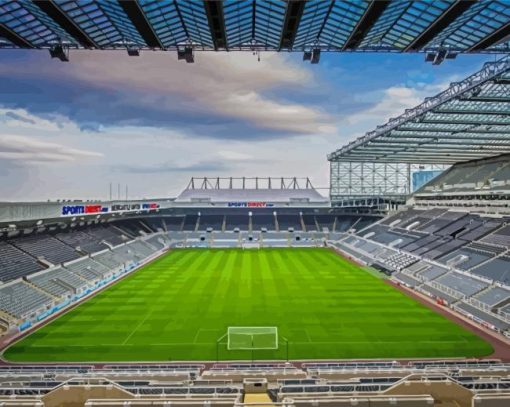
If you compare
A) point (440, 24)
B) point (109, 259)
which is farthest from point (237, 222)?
point (440, 24)

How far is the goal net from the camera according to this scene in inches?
852

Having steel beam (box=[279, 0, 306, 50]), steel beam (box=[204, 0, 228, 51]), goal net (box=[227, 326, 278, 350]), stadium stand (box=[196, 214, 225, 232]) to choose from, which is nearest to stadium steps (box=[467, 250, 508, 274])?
goal net (box=[227, 326, 278, 350])

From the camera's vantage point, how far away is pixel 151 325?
25750mm

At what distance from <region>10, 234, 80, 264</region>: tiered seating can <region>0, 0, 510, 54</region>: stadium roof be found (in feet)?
94.8

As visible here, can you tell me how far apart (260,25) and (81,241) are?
4132cm

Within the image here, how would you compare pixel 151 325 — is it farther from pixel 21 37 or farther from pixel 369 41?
pixel 369 41

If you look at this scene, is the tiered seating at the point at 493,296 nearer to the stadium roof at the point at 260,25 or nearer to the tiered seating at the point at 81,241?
the stadium roof at the point at 260,25

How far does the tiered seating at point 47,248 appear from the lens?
1496 inches

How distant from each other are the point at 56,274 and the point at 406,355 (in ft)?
94.9

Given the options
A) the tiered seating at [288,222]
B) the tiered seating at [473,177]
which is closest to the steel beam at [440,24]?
the tiered seating at [473,177]

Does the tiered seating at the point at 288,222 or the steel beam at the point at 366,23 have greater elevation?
the steel beam at the point at 366,23

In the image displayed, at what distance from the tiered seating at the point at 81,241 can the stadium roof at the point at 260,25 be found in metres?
35.4

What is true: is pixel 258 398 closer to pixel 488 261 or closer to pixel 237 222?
pixel 488 261

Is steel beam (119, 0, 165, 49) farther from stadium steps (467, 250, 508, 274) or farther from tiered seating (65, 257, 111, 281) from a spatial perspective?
stadium steps (467, 250, 508, 274)
